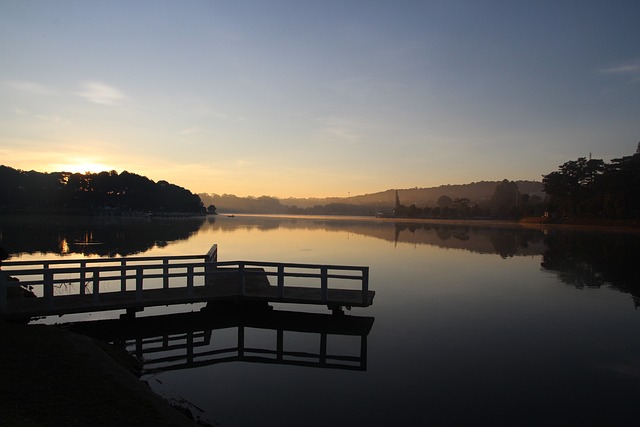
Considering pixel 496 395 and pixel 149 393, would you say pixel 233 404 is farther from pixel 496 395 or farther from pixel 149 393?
pixel 496 395

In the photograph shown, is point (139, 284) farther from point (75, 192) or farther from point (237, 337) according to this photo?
point (75, 192)

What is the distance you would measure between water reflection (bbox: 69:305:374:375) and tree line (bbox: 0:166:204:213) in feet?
509

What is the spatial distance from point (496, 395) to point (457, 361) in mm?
2548

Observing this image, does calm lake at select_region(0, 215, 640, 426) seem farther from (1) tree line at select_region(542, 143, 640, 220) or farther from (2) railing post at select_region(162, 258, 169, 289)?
(1) tree line at select_region(542, 143, 640, 220)

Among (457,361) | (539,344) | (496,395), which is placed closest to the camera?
(496,395)

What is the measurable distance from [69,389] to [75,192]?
572 feet

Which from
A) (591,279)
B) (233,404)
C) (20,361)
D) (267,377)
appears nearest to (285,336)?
(267,377)

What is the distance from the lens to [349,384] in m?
12.3

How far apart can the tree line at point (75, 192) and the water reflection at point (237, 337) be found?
155169 mm

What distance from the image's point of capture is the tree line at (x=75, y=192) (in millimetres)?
150750

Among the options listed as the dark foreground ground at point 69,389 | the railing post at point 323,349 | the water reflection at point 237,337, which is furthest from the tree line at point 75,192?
the dark foreground ground at point 69,389

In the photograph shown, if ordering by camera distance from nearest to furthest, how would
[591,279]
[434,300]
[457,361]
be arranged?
[457,361] < [434,300] < [591,279]

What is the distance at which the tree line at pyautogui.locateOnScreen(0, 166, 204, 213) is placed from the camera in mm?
150750

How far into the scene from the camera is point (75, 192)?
6447 inches
